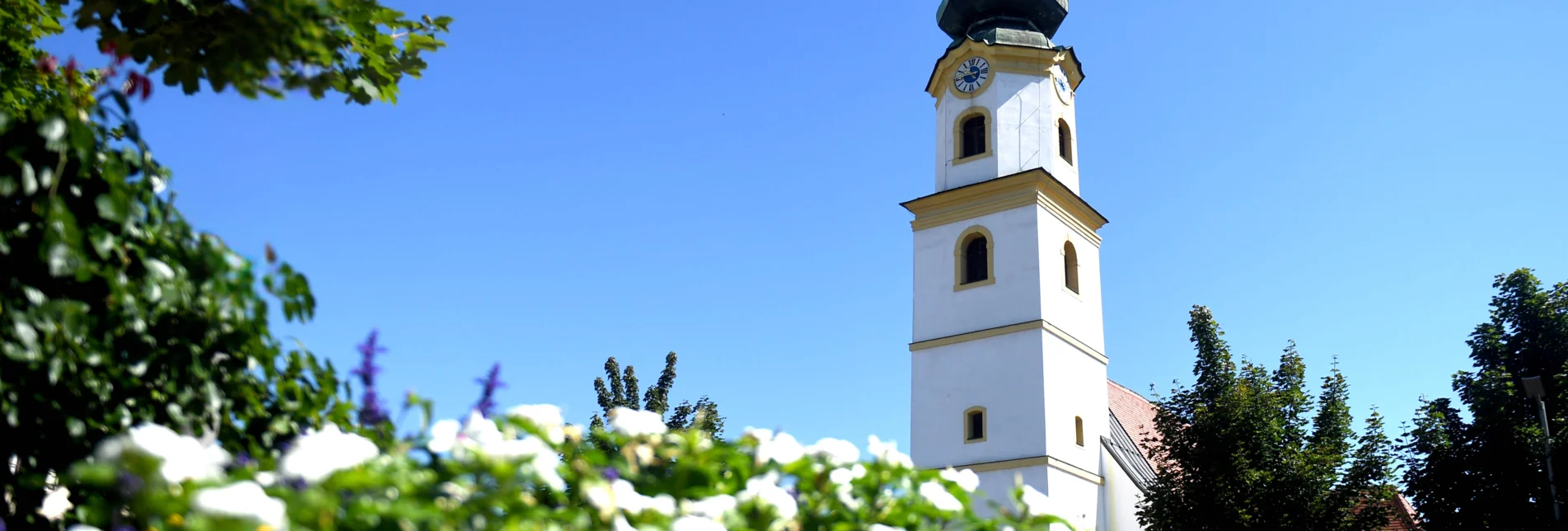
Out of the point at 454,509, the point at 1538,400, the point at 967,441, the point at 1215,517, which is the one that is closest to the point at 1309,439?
the point at 1215,517

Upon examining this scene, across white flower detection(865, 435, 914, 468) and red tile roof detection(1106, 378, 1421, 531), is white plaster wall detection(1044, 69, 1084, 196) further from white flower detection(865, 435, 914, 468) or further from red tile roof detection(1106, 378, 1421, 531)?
white flower detection(865, 435, 914, 468)

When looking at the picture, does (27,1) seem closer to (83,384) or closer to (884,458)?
(83,384)

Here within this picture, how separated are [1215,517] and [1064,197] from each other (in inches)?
313

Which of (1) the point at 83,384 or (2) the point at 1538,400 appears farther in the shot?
(2) the point at 1538,400

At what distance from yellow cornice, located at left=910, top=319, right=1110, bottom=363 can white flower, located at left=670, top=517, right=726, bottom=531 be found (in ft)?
69.7

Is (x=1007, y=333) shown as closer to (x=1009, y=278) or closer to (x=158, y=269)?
(x=1009, y=278)

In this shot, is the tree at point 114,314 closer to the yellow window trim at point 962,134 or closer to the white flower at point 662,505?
the white flower at point 662,505

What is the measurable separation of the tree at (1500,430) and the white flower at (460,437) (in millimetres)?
18017

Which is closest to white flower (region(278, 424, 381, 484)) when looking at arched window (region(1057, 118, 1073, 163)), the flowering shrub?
the flowering shrub

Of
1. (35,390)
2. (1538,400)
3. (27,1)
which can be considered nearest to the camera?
(35,390)

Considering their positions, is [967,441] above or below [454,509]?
above

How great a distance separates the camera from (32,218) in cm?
354

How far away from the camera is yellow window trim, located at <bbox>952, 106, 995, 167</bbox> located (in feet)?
87.0

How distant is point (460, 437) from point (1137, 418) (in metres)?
29.7
